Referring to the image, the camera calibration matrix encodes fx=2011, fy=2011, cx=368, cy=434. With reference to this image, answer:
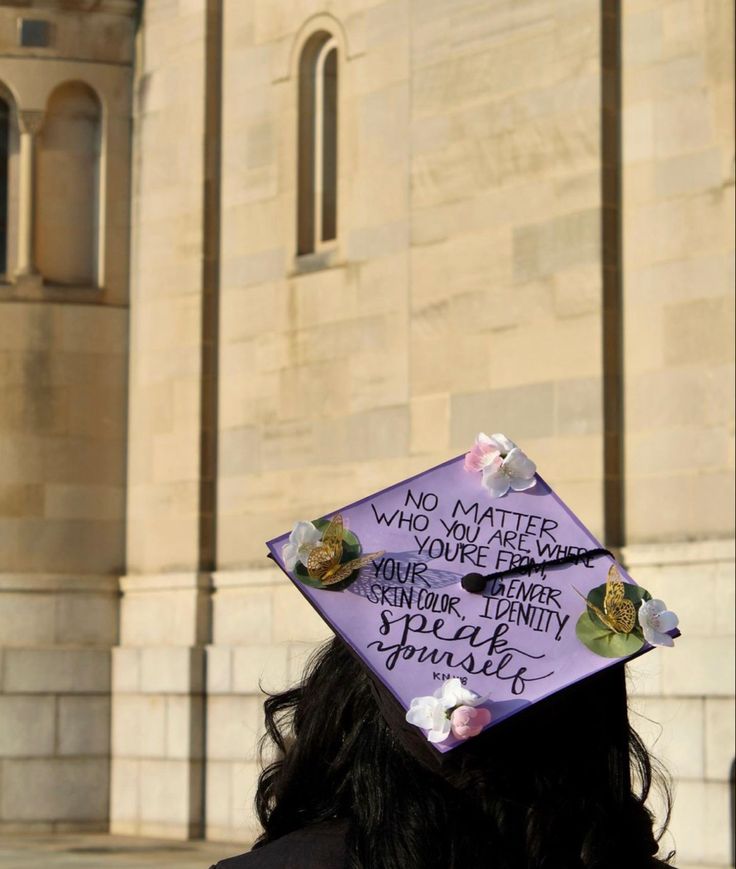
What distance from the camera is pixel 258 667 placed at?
1656cm

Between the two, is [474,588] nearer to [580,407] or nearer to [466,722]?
[466,722]

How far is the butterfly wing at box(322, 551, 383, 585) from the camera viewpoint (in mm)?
2939

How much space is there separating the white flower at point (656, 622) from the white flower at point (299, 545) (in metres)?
0.49

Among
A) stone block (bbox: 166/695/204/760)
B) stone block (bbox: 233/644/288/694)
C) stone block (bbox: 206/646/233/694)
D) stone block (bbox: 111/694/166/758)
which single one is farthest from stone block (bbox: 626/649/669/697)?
stone block (bbox: 111/694/166/758)

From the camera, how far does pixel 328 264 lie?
16781mm

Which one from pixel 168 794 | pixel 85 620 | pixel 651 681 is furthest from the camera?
pixel 85 620

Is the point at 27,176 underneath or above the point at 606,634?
above

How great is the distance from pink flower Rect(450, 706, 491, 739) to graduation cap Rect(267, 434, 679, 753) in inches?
1.5

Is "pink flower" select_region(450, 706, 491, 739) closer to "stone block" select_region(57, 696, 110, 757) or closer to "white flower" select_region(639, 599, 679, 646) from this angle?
"white flower" select_region(639, 599, 679, 646)

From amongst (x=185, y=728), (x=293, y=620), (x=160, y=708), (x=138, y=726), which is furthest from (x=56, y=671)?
(x=293, y=620)

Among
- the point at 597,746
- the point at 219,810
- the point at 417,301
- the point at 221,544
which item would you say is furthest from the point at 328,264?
the point at 597,746

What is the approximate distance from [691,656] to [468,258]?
3.83 metres

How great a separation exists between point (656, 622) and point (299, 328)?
46.7 ft

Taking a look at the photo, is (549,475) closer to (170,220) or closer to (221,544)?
(221,544)
